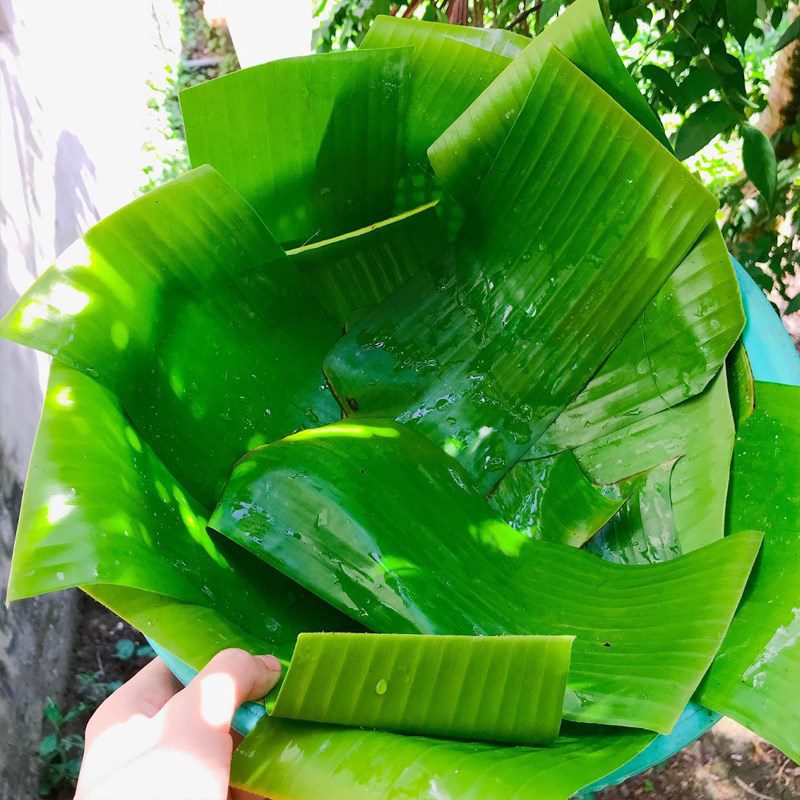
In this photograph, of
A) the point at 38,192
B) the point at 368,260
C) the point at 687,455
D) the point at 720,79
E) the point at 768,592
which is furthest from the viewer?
the point at 38,192

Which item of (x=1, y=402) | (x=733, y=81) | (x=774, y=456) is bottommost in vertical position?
(x=1, y=402)

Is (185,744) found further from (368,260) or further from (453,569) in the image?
(368,260)

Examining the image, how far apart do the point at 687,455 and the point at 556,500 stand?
13 cm

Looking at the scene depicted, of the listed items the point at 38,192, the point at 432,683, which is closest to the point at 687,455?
the point at 432,683

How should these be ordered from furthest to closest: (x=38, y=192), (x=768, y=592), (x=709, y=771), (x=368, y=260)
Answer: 1. (x=38, y=192)
2. (x=709, y=771)
3. (x=368, y=260)
4. (x=768, y=592)

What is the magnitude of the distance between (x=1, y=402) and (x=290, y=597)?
96 centimetres

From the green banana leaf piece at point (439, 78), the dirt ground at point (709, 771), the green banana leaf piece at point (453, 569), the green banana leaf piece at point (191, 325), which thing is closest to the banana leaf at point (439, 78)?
the green banana leaf piece at point (439, 78)

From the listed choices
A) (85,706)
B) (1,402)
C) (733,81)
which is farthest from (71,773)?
(733,81)

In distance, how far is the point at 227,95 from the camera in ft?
2.43

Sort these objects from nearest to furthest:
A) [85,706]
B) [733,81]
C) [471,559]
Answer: [471,559]
[733,81]
[85,706]

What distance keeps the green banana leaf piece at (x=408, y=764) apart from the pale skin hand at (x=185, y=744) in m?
0.03

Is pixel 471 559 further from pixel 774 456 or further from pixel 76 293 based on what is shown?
pixel 76 293

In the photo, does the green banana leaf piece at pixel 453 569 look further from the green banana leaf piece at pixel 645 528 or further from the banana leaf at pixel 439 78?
the banana leaf at pixel 439 78

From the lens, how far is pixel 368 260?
2.70ft
